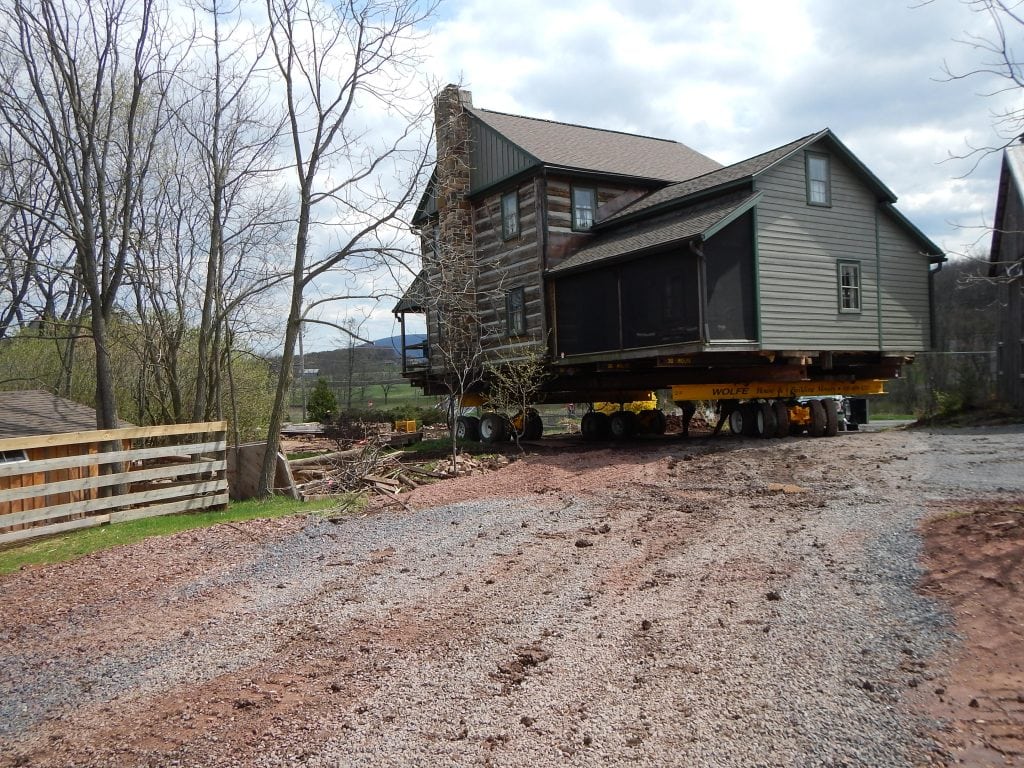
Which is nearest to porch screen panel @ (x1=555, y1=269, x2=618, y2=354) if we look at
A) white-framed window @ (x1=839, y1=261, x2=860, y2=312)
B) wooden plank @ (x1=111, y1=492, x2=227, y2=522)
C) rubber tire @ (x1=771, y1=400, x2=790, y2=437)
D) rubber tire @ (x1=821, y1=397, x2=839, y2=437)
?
rubber tire @ (x1=771, y1=400, x2=790, y2=437)

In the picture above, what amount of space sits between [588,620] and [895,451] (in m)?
10.3

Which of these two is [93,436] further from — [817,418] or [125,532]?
[817,418]

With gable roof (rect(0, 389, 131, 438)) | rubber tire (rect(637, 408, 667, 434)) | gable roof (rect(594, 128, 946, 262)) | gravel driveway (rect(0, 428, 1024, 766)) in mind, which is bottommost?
gravel driveway (rect(0, 428, 1024, 766))

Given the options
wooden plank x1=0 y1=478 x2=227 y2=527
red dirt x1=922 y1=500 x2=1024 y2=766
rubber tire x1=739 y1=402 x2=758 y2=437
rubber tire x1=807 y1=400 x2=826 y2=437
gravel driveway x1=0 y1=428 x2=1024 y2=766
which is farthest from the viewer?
rubber tire x1=739 y1=402 x2=758 y2=437

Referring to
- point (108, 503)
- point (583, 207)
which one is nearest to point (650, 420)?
point (583, 207)

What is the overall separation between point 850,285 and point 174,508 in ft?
51.1

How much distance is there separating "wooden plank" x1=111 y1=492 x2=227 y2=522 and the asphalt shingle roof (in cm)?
1180

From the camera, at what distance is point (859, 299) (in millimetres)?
18891

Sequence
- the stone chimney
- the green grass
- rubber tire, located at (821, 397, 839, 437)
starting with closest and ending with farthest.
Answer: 1. the green grass
2. rubber tire, located at (821, 397, 839, 437)
3. the stone chimney

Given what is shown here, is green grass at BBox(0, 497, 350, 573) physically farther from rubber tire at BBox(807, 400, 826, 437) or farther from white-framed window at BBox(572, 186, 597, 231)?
rubber tire at BBox(807, 400, 826, 437)

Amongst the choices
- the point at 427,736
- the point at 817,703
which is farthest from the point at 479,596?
the point at 817,703

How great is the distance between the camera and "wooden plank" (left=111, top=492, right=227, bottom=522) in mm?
11914

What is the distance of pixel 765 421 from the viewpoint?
18188mm

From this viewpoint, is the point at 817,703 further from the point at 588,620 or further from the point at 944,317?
the point at 944,317
